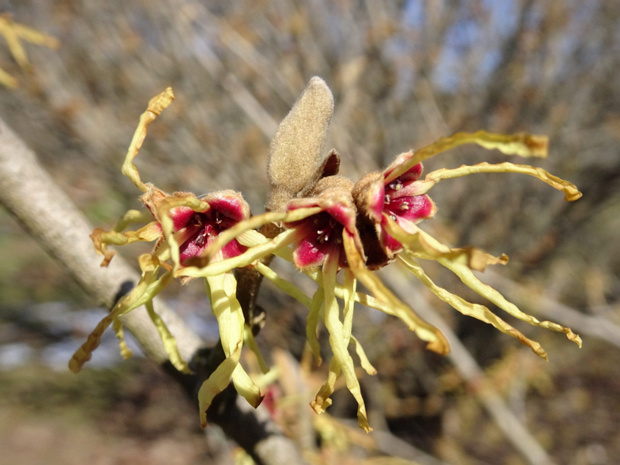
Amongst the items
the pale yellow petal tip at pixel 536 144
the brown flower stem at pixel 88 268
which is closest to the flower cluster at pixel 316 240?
the pale yellow petal tip at pixel 536 144

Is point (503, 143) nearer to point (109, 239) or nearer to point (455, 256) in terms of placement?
point (455, 256)

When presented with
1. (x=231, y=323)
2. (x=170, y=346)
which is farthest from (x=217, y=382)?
(x=170, y=346)

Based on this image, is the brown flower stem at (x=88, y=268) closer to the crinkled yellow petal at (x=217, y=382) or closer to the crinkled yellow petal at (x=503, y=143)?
the crinkled yellow petal at (x=217, y=382)

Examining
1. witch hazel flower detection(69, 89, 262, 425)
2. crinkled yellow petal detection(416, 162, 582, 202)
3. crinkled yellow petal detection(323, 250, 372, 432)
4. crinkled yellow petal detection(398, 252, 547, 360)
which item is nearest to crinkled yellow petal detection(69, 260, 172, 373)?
witch hazel flower detection(69, 89, 262, 425)

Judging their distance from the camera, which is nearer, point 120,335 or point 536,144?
point 536,144

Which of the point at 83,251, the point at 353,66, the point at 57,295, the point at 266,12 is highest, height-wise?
the point at 83,251

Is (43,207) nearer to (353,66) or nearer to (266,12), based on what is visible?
(353,66)

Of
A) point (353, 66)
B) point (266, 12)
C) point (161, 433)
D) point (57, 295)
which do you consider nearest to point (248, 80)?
point (266, 12)
